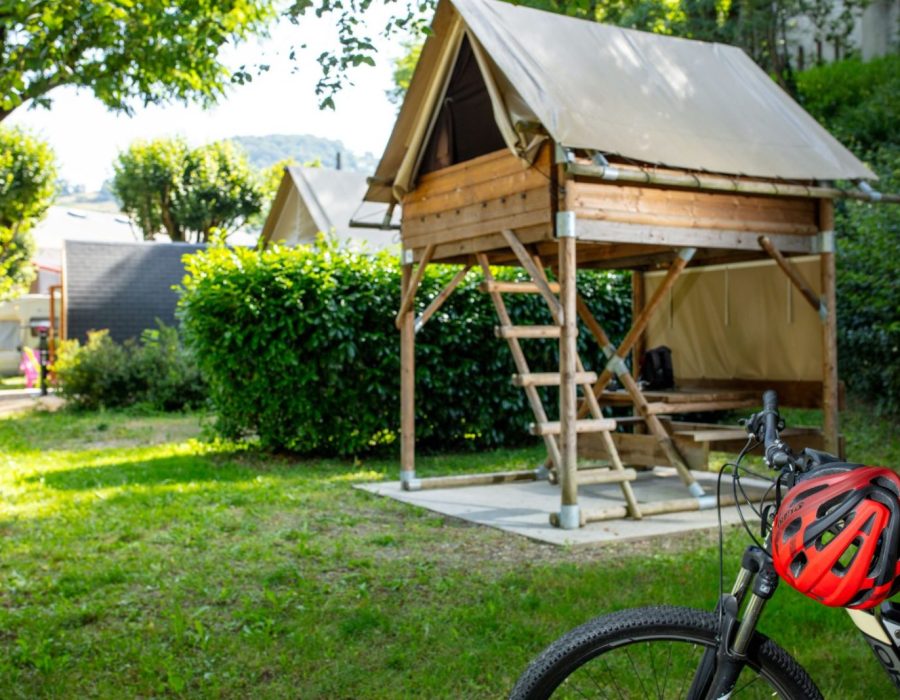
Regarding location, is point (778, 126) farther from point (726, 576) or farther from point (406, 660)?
point (406, 660)

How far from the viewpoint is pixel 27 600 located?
583 centimetres

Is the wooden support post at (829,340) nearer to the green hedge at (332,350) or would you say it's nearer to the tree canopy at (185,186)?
the green hedge at (332,350)

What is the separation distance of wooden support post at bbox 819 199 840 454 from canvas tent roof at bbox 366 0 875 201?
517 mm

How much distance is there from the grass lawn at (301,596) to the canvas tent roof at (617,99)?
3.15 m

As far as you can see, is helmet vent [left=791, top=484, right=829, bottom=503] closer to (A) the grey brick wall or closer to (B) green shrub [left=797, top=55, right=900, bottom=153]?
(B) green shrub [left=797, top=55, right=900, bottom=153]

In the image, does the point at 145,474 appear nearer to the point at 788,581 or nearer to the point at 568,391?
the point at 568,391

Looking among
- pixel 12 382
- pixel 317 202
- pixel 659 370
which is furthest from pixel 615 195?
pixel 12 382

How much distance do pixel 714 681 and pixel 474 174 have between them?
701 cm

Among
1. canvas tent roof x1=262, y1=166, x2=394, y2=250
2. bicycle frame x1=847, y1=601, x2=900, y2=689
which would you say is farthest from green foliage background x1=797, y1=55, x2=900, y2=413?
canvas tent roof x1=262, y1=166, x2=394, y2=250

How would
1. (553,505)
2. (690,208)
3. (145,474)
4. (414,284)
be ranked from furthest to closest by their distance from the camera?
(145,474)
(414,284)
(553,505)
(690,208)

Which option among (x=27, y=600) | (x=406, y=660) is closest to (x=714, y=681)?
(x=406, y=660)

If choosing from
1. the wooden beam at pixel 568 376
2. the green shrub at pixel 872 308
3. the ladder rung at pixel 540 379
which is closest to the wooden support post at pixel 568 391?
the wooden beam at pixel 568 376

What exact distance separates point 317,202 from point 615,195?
46.6ft

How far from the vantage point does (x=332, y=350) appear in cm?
1152
